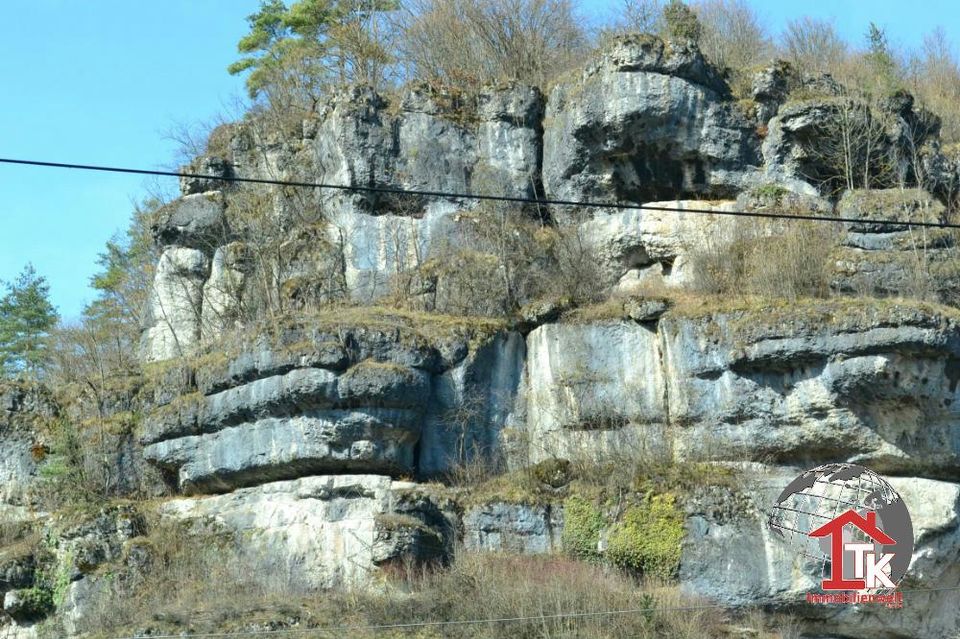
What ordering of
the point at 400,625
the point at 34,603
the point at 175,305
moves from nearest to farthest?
the point at 400,625 < the point at 34,603 < the point at 175,305

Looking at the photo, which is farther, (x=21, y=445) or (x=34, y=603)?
(x=21, y=445)

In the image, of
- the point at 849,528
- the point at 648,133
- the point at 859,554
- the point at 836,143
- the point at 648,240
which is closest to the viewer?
the point at 849,528

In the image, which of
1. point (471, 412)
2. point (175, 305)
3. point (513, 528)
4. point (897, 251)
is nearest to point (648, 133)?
point (897, 251)

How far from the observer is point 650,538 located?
25.0 metres

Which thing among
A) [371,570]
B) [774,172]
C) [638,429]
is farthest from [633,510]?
[774,172]

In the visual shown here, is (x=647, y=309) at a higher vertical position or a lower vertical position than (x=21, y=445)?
higher

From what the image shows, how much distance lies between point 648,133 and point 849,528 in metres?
8.92

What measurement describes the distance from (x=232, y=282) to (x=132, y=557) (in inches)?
272

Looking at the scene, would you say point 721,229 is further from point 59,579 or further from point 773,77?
point 59,579

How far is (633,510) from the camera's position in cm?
2533

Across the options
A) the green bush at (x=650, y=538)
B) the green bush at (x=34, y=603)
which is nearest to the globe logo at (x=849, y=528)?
the green bush at (x=650, y=538)

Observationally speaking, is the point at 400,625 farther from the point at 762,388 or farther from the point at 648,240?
the point at 648,240

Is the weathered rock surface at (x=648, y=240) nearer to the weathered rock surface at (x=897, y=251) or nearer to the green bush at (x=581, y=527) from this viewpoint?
the weathered rock surface at (x=897, y=251)

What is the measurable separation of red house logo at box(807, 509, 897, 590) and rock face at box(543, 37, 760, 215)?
7.96 metres
